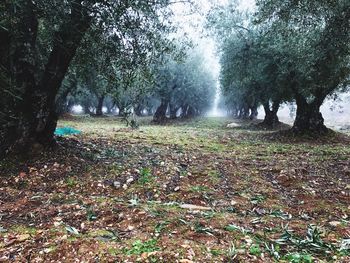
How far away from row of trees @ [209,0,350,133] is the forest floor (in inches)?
199

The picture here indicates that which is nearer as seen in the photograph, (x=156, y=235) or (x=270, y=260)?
(x=270, y=260)

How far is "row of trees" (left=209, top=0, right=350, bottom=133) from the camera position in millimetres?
11414

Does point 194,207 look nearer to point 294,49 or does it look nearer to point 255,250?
point 255,250

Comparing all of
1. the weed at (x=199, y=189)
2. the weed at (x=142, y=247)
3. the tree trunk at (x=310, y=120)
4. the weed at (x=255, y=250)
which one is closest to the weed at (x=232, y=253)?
the weed at (x=255, y=250)

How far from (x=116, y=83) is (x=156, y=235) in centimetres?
751

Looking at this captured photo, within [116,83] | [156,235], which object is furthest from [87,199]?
[116,83]

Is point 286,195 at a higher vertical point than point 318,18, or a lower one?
lower

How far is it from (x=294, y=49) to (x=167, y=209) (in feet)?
45.5

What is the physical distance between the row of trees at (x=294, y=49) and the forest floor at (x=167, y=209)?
5.05m

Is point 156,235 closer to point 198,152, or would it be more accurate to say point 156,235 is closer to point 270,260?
point 270,260

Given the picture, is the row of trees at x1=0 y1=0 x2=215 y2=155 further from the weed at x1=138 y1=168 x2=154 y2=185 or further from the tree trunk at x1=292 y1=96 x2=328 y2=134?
the tree trunk at x1=292 y1=96 x2=328 y2=134

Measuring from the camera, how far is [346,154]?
13875 mm

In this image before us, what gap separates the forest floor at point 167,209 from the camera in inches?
177

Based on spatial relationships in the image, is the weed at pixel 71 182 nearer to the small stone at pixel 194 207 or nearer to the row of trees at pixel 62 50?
the row of trees at pixel 62 50
